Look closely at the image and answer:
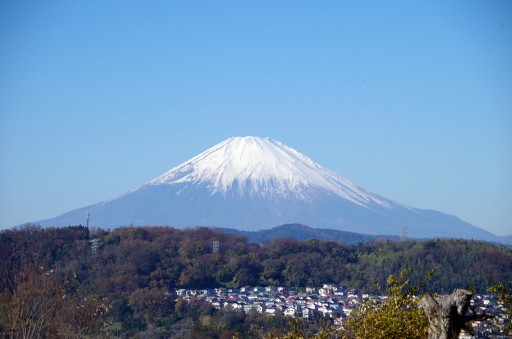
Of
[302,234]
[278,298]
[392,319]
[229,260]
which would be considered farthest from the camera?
[302,234]

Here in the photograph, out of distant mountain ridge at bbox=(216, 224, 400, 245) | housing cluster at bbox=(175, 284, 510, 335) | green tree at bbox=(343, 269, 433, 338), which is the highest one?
distant mountain ridge at bbox=(216, 224, 400, 245)

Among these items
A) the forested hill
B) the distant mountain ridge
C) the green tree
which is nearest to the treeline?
the forested hill

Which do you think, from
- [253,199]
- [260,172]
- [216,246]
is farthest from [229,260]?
[253,199]

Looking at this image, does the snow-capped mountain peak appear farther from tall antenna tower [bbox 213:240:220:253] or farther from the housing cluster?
the housing cluster

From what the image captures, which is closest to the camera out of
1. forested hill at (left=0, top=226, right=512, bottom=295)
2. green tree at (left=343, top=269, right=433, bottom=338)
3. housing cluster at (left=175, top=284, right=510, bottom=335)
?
green tree at (left=343, top=269, right=433, bottom=338)

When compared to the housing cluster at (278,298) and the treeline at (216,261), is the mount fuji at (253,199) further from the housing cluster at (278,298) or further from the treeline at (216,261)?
the housing cluster at (278,298)

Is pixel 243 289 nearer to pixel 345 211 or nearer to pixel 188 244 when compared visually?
pixel 188 244

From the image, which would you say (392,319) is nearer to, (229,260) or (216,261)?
(216,261)
